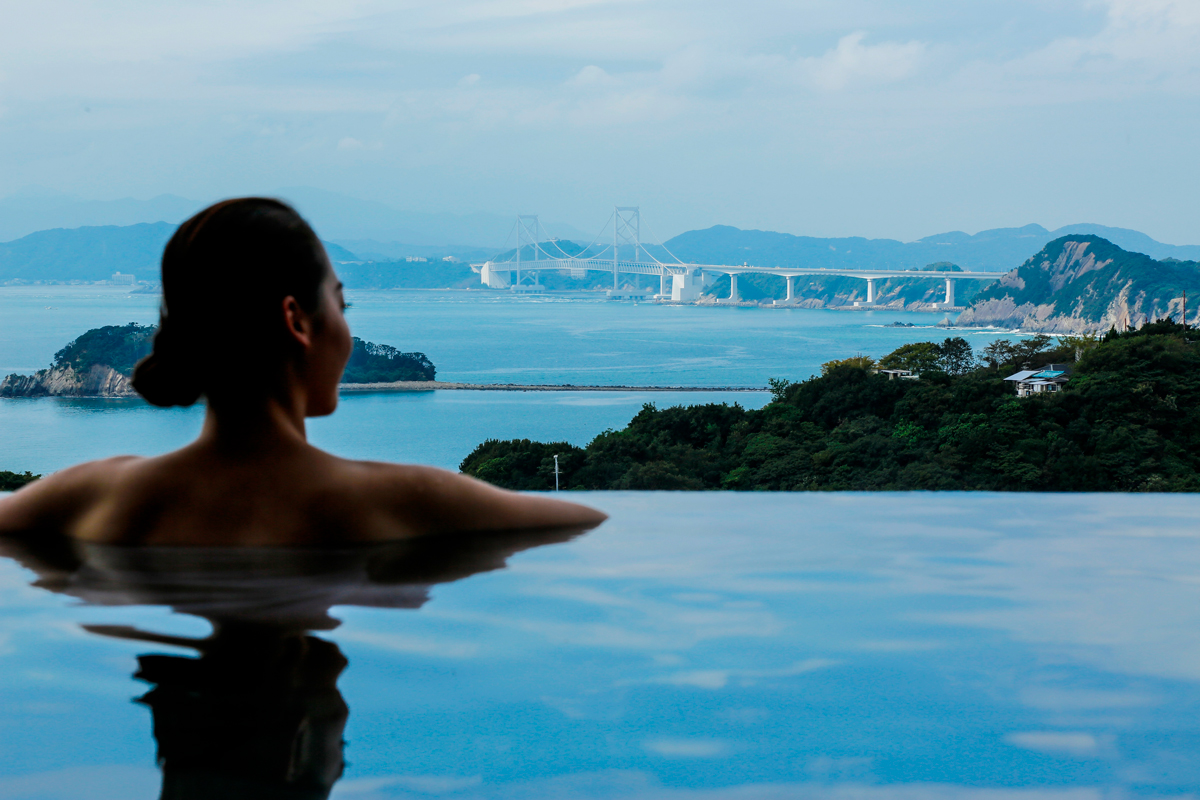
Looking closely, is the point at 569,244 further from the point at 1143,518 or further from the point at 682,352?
the point at 1143,518

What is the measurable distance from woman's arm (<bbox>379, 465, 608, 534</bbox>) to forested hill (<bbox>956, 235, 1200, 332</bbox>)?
39.4 metres

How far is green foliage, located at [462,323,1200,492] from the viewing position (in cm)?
1320

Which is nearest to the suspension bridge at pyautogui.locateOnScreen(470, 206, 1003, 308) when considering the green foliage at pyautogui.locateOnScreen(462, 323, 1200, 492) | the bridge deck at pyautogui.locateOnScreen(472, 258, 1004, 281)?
the bridge deck at pyautogui.locateOnScreen(472, 258, 1004, 281)

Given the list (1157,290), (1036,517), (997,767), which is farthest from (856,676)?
(1157,290)

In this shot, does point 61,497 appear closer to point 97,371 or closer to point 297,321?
point 297,321

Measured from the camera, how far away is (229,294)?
2.02 ft

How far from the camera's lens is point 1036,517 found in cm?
111

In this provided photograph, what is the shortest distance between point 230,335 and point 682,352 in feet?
108

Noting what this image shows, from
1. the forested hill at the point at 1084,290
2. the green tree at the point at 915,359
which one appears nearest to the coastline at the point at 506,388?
the green tree at the point at 915,359

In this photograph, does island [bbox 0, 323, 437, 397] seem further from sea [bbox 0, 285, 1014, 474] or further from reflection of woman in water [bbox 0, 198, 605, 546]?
reflection of woman in water [bbox 0, 198, 605, 546]

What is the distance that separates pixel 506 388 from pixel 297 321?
27.7 m

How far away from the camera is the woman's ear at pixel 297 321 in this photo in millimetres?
624

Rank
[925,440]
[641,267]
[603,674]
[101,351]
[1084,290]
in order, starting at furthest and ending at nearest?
[641,267] → [1084,290] → [101,351] → [925,440] → [603,674]

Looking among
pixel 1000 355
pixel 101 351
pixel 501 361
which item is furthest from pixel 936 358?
pixel 101 351
